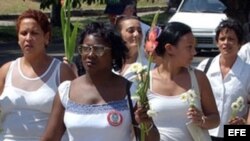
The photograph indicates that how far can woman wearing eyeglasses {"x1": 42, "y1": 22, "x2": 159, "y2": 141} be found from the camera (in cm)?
421

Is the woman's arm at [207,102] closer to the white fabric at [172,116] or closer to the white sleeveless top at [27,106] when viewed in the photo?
the white fabric at [172,116]

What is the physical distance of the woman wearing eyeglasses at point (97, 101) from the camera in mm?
4215

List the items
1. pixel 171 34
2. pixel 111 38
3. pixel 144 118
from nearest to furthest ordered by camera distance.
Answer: pixel 144 118 < pixel 111 38 < pixel 171 34

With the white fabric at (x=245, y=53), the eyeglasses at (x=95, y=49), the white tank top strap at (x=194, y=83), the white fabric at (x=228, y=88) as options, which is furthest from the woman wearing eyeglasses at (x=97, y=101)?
the white fabric at (x=245, y=53)

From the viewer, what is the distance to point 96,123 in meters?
4.21

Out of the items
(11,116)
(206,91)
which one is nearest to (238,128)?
(206,91)

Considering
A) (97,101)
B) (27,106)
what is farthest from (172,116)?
(27,106)

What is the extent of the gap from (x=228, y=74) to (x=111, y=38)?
178 cm

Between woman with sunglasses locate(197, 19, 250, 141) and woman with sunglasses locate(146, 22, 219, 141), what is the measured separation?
85 cm

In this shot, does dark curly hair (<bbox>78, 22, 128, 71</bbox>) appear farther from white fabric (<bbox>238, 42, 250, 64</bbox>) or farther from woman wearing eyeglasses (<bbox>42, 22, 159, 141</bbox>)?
white fabric (<bbox>238, 42, 250, 64</bbox>)

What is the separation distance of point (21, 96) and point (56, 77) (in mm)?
253

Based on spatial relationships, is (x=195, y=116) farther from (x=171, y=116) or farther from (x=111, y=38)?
(x=111, y=38)

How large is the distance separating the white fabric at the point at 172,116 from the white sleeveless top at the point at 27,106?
0.63 metres

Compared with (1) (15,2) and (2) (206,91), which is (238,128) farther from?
(1) (15,2)
